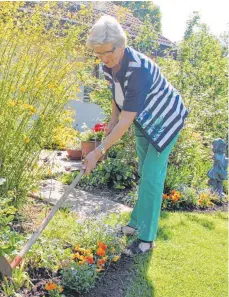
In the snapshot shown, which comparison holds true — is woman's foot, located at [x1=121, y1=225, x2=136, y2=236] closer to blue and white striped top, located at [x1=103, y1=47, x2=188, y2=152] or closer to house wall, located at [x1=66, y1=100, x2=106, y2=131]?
blue and white striped top, located at [x1=103, y1=47, x2=188, y2=152]

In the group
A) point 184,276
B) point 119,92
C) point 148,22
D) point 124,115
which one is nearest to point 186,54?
point 148,22

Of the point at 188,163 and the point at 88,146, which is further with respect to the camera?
the point at 88,146

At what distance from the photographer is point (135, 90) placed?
245 cm

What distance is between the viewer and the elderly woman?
8.11 ft

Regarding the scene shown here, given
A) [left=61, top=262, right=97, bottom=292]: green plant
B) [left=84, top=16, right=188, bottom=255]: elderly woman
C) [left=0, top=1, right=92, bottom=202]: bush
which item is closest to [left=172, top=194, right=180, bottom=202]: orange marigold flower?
[left=84, top=16, right=188, bottom=255]: elderly woman

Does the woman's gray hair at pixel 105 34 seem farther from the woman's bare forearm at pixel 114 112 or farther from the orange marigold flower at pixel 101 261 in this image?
the orange marigold flower at pixel 101 261

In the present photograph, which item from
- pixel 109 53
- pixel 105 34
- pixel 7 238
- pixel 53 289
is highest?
pixel 105 34

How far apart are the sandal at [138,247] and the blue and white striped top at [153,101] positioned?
709 millimetres

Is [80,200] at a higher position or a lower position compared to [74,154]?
higher

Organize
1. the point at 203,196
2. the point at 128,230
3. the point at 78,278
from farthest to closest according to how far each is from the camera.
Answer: the point at 203,196
the point at 128,230
the point at 78,278

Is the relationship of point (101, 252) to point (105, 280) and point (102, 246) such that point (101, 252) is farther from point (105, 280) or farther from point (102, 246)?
point (105, 280)

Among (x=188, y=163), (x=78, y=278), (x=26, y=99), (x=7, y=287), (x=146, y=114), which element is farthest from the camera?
(x=188, y=163)

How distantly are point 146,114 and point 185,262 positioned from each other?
110 cm

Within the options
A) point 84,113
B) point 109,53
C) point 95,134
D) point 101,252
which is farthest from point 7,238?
point 84,113
